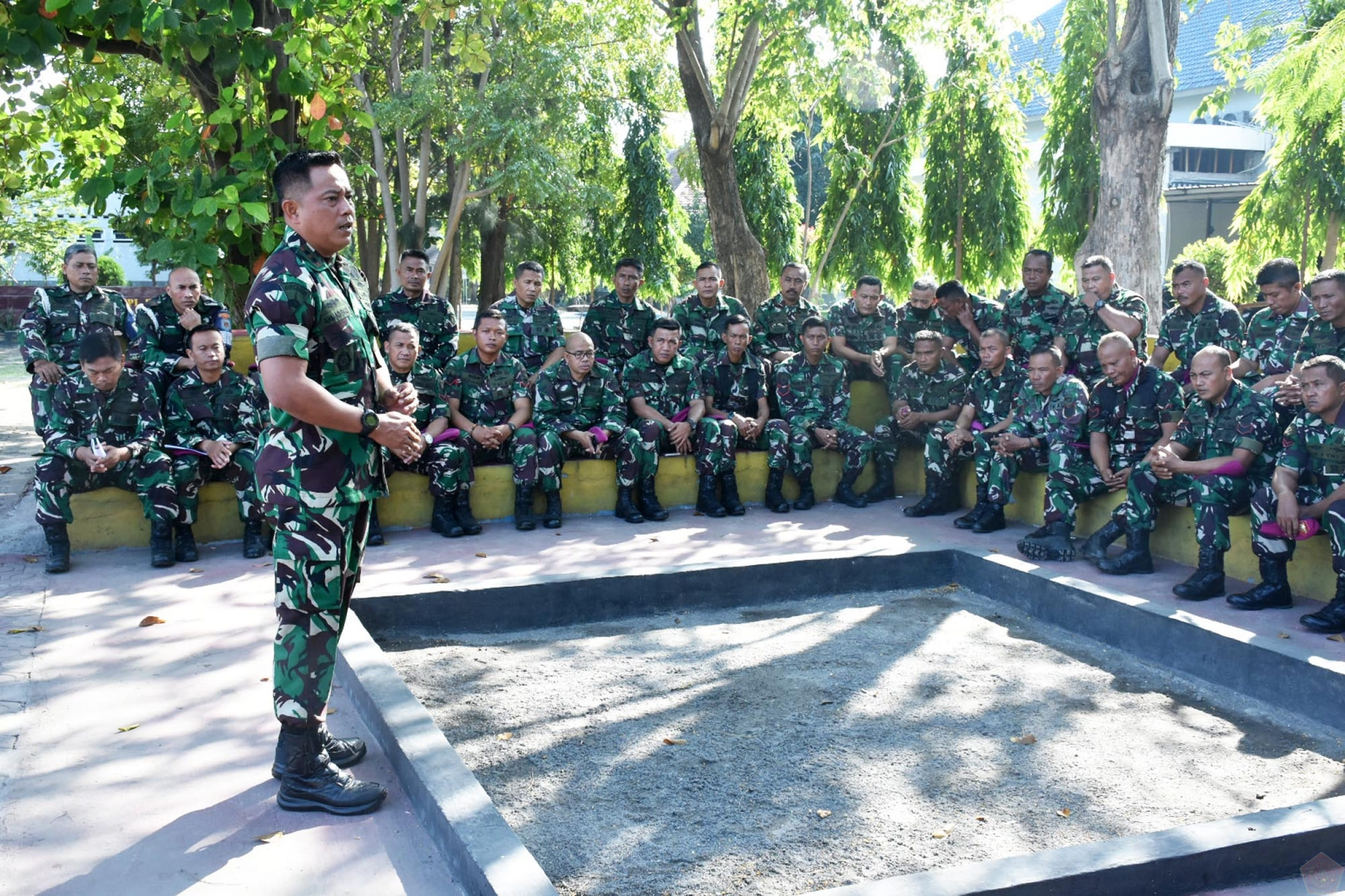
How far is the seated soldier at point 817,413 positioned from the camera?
Result: 868 centimetres

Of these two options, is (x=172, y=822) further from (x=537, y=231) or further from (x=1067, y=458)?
(x=537, y=231)

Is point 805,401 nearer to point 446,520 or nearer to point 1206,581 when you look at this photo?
point 446,520

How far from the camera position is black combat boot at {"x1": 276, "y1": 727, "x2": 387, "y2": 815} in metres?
3.49

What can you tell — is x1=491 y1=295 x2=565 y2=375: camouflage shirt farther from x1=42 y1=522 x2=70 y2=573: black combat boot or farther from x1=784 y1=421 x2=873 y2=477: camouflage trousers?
x1=42 y1=522 x2=70 y2=573: black combat boot

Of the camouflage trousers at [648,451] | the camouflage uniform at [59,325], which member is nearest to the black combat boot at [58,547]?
the camouflage uniform at [59,325]

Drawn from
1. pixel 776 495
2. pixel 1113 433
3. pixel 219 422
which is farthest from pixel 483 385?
pixel 1113 433

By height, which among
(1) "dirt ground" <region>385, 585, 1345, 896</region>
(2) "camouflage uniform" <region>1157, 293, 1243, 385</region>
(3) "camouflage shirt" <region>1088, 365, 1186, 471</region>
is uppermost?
(2) "camouflage uniform" <region>1157, 293, 1243, 385</region>

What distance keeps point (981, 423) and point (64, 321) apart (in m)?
6.55

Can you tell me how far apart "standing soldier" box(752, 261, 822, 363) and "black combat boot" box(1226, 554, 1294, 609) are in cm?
450

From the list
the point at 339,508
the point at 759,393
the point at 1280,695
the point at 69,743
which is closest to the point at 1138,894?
the point at 1280,695

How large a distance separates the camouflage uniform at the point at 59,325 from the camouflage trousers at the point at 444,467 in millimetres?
2369

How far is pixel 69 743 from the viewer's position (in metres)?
4.05

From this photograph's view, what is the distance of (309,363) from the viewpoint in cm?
341

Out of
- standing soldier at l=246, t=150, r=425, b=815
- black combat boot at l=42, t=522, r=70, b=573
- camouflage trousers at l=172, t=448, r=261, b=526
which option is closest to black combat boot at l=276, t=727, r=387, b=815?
standing soldier at l=246, t=150, r=425, b=815
